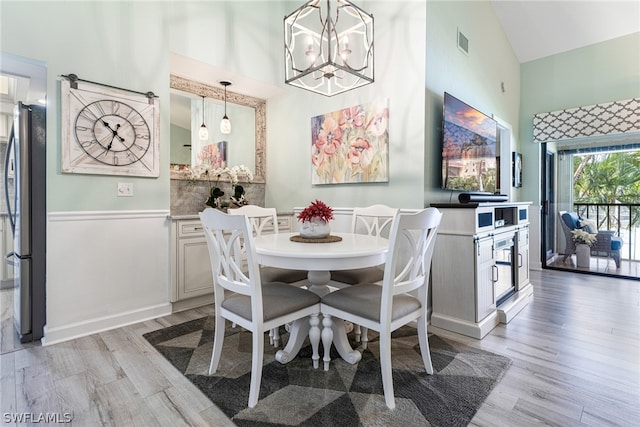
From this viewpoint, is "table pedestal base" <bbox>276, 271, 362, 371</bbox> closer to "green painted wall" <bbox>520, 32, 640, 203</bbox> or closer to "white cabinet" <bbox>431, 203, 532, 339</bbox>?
"white cabinet" <bbox>431, 203, 532, 339</bbox>

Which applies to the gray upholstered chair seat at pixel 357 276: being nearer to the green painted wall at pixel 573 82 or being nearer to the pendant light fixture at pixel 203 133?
the pendant light fixture at pixel 203 133

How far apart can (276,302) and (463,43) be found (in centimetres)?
330

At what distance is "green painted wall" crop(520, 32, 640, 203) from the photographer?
4094 millimetres

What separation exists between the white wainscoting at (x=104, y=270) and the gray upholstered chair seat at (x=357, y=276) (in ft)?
5.29

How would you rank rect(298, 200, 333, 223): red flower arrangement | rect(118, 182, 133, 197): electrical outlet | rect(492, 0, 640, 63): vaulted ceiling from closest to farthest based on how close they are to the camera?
rect(298, 200, 333, 223): red flower arrangement
rect(118, 182, 133, 197): electrical outlet
rect(492, 0, 640, 63): vaulted ceiling

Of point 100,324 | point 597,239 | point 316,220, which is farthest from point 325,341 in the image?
point 597,239

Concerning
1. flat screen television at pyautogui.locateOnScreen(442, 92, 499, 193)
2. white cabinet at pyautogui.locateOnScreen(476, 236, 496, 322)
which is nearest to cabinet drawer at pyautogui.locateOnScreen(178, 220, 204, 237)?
flat screen television at pyautogui.locateOnScreen(442, 92, 499, 193)

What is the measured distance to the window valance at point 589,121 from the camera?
13.2ft

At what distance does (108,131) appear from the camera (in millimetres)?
2527

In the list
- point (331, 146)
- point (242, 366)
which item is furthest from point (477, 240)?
point (242, 366)

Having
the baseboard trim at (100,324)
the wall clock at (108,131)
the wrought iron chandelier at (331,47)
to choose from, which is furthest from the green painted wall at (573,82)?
the baseboard trim at (100,324)

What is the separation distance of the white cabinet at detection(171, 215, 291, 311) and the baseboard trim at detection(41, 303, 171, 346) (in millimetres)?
161

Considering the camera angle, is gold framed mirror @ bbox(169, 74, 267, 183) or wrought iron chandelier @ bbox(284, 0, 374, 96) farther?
gold framed mirror @ bbox(169, 74, 267, 183)

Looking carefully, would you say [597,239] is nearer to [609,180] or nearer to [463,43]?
[609,180]
